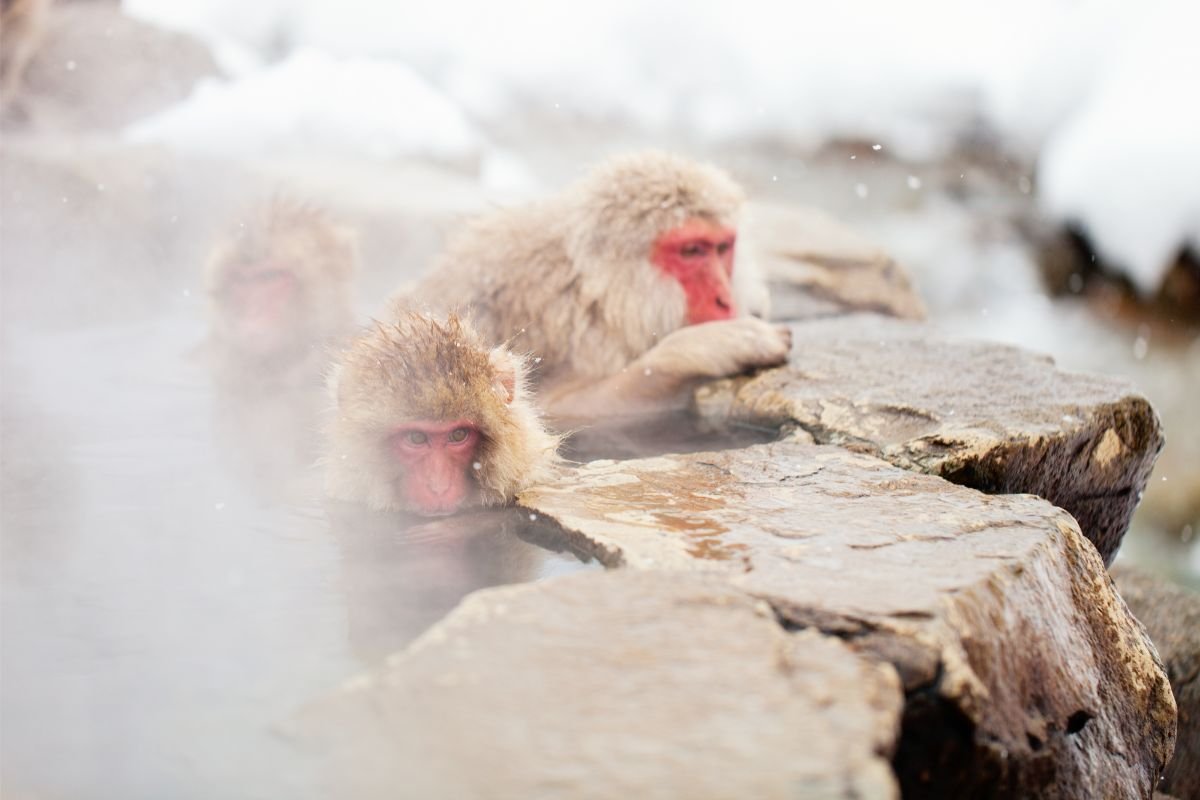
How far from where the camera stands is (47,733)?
4.73ft

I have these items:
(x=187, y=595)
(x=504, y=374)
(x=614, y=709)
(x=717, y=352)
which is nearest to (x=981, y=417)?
(x=717, y=352)

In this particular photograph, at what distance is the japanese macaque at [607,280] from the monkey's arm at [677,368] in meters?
0.01

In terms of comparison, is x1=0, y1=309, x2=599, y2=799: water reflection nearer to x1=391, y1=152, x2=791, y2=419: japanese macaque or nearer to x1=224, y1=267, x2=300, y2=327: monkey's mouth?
x1=391, y1=152, x2=791, y2=419: japanese macaque

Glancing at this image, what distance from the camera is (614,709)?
1.35m

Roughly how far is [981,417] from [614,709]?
1676 millimetres

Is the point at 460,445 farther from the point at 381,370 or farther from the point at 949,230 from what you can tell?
the point at 949,230

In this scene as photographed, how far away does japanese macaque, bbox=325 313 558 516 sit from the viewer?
7.51 ft

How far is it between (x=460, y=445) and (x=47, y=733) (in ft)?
3.35

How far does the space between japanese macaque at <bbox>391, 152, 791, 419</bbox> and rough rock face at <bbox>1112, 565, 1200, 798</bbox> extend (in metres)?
1.73

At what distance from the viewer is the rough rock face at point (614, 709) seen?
1245 millimetres

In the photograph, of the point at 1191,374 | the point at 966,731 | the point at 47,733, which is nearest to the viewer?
the point at 47,733

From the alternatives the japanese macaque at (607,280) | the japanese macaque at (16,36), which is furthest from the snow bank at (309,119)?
the japanese macaque at (607,280)

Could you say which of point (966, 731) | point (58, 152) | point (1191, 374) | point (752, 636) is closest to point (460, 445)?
point (752, 636)

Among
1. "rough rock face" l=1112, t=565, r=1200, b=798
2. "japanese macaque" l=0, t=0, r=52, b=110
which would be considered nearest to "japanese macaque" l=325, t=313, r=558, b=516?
"rough rock face" l=1112, t=565, r=1200, b=798
